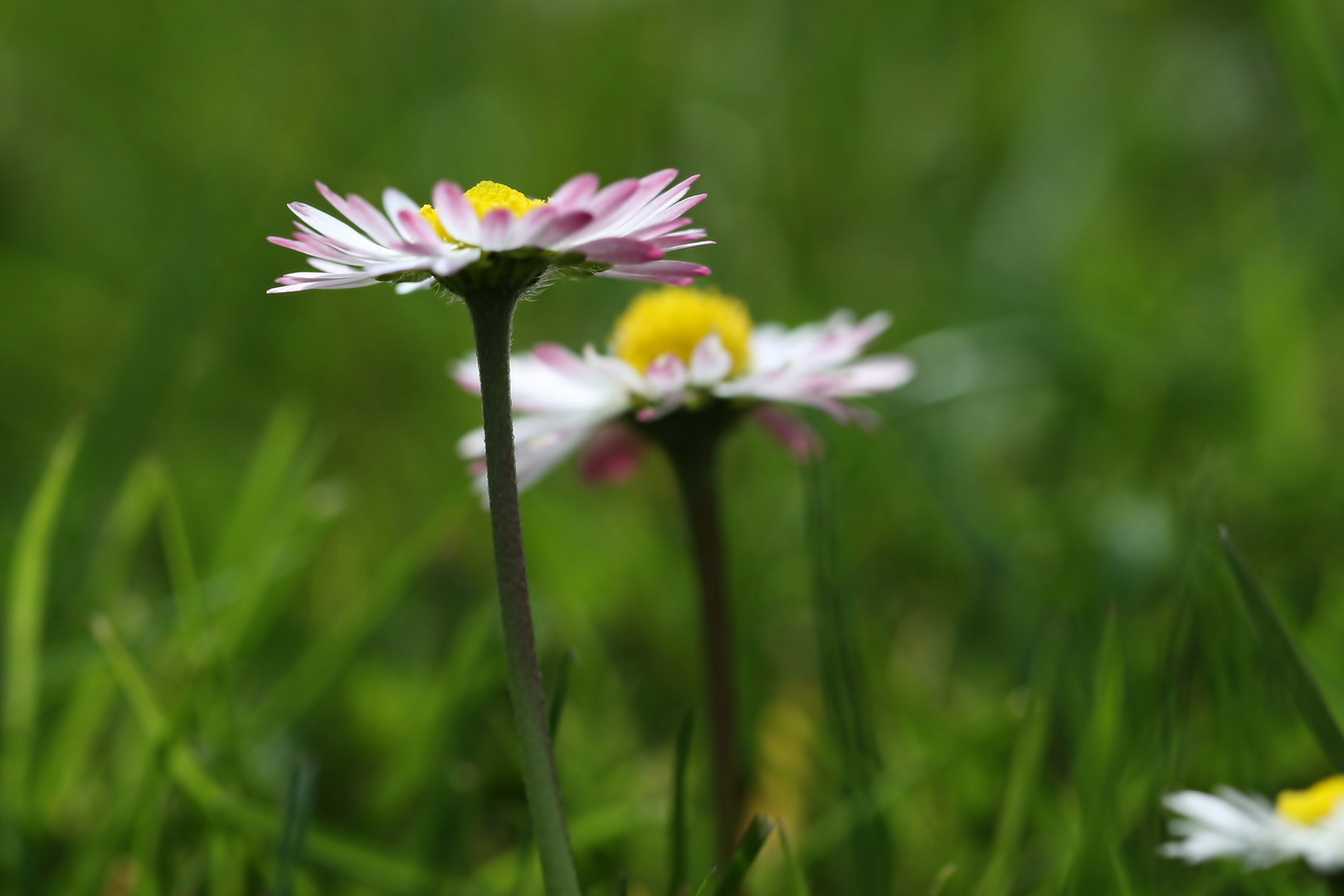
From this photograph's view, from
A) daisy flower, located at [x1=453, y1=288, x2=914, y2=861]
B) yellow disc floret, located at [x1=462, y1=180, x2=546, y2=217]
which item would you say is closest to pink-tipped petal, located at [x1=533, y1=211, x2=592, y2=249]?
yellow disc floret, located at [x1=462, y1=180, x2=546, y2=217]

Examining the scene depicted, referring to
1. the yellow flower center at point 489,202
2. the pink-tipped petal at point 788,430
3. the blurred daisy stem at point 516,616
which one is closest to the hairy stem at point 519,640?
the blurred daisy stem at point 516,616

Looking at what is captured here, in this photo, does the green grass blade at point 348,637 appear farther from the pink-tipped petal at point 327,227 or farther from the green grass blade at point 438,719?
the pink-tipped petal at point 327,227

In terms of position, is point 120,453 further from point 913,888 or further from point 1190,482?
point 1190,482

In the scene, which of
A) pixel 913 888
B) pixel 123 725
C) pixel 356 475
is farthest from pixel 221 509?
pixel 913 888

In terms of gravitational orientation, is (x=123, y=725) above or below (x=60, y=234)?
below

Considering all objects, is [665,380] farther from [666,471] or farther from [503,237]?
[666,471]

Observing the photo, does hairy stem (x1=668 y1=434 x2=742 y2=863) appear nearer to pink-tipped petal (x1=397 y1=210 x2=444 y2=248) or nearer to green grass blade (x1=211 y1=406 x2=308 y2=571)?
pink-tipped petal (x1=397 y1=210 x2=444 y2=248)

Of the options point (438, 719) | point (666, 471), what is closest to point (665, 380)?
point (438, 719)
